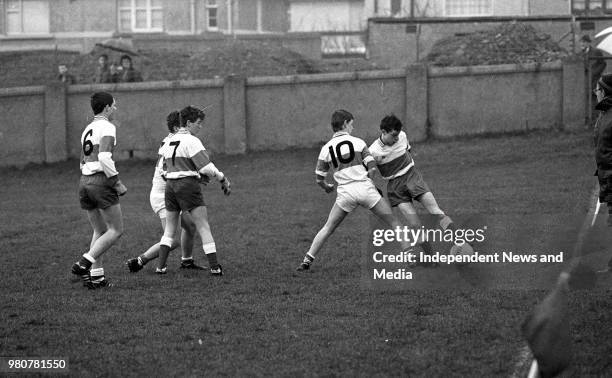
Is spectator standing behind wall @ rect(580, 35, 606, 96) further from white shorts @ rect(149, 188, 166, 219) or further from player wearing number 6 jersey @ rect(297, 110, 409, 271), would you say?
white shorts @ rect(149, 188, 166, 219)

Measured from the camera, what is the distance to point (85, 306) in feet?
34.4

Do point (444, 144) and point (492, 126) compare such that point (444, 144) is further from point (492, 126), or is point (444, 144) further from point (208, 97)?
point (208, 97)

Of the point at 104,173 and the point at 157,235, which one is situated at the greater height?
the point at 104,173

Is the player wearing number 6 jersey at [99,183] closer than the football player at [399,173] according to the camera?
Yes

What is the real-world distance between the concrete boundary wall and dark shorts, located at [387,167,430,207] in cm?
1529

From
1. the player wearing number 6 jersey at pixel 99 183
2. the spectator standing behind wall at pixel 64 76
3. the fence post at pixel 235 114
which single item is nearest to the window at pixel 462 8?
the fence post at pixel 235 114

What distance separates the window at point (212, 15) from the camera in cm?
4512

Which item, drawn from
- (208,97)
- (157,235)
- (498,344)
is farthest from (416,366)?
(208,97)

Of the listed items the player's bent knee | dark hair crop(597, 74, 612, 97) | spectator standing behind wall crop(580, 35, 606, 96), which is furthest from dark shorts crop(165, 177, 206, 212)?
spectator standing behind wall crop(580, 35, 606, 96)

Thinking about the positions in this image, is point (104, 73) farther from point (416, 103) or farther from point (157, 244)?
point (157, 244)

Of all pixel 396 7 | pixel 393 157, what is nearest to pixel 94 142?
pixel 393 157

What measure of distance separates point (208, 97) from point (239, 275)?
16865 mm

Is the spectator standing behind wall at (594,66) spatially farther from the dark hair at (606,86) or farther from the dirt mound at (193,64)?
the dark hair at (606,86)

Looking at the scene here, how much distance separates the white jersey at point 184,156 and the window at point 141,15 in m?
33.3
